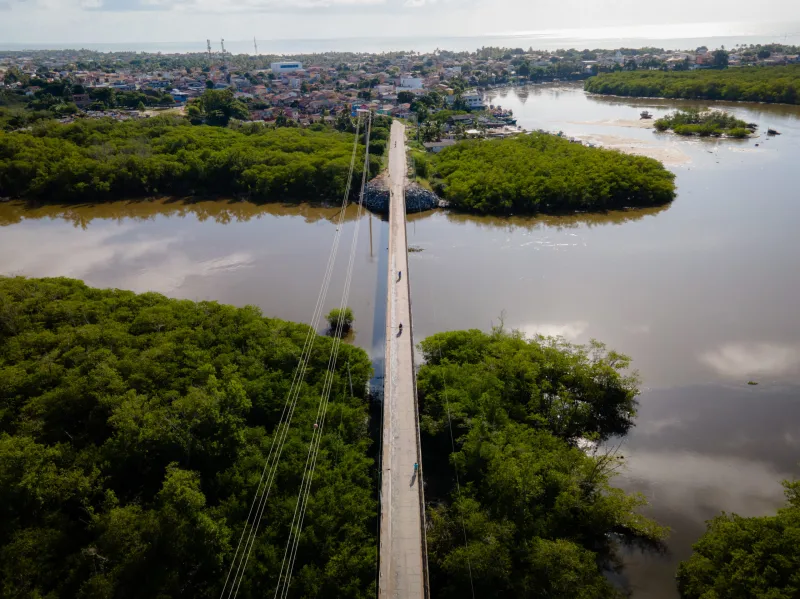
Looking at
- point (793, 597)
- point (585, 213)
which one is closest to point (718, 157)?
point (585, 213)

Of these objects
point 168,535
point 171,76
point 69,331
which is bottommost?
point 168,535

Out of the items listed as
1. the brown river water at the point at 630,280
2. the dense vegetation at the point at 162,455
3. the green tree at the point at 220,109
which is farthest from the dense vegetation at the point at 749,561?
the green tree at the point at 220,109

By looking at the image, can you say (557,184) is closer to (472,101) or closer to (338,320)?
(338,320)

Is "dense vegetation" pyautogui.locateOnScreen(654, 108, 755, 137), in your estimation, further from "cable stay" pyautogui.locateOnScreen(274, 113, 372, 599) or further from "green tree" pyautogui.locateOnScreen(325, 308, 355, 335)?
"cable stay" pyautogui.locateOnScreen(274, 113, 372, 599)

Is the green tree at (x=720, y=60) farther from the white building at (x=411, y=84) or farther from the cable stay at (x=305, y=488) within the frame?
the cable stay at (x=305, y=488)

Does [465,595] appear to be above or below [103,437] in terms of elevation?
below

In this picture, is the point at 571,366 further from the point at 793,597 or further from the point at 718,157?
the point at 718,157

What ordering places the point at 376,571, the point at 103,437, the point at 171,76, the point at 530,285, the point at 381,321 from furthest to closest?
1. the point at 171,76
2. the point at 530,285
3. the point at 381,321
4. the point at 103,437
5. the point at 376,571
